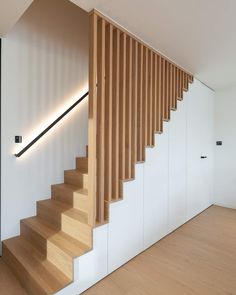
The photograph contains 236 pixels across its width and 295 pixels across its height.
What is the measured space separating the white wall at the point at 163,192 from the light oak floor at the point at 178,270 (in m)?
0.13

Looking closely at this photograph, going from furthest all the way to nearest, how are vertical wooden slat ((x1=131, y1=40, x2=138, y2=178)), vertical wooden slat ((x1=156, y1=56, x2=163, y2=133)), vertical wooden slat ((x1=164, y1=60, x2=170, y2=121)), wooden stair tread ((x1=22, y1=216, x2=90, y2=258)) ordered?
vertical wooden slat ((x1=164, y1=60, x2=170, y2=121)), vertical wooden slat ((x1=156, y1=56, x2=163, y2=133)), vertical wooden slat ((x1=131, y1=40, x2=138, y2=178)), wooden stair tread ((x1=22, y1=216, x2=90, y2=258))

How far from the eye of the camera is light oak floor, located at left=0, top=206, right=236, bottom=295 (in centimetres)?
190

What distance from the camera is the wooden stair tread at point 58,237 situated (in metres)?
1.87

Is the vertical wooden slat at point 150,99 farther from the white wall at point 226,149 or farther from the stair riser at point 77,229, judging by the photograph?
the white wall at point 226,149

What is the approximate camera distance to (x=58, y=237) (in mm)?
2115

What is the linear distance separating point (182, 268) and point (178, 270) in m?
0.06

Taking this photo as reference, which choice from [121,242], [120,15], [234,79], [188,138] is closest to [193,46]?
[120,15]

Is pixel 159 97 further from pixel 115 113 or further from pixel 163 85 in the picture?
pixel 115 113

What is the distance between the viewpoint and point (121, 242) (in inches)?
87.5

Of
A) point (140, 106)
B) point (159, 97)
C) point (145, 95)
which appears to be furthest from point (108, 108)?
point (159, 97)

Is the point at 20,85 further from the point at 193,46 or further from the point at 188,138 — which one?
the point at 188,138

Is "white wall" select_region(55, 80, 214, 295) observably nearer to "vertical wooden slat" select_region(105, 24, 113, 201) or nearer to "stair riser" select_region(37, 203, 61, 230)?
"vertical wooden slat" select_region(105, 24, 113, 201)

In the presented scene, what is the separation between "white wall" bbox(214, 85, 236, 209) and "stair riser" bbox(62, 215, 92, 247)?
3.62 metres

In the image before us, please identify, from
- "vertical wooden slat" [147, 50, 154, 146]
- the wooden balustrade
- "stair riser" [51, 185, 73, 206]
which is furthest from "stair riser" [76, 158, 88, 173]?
"vertical wooden slat" [147, 50, 154, 146]
